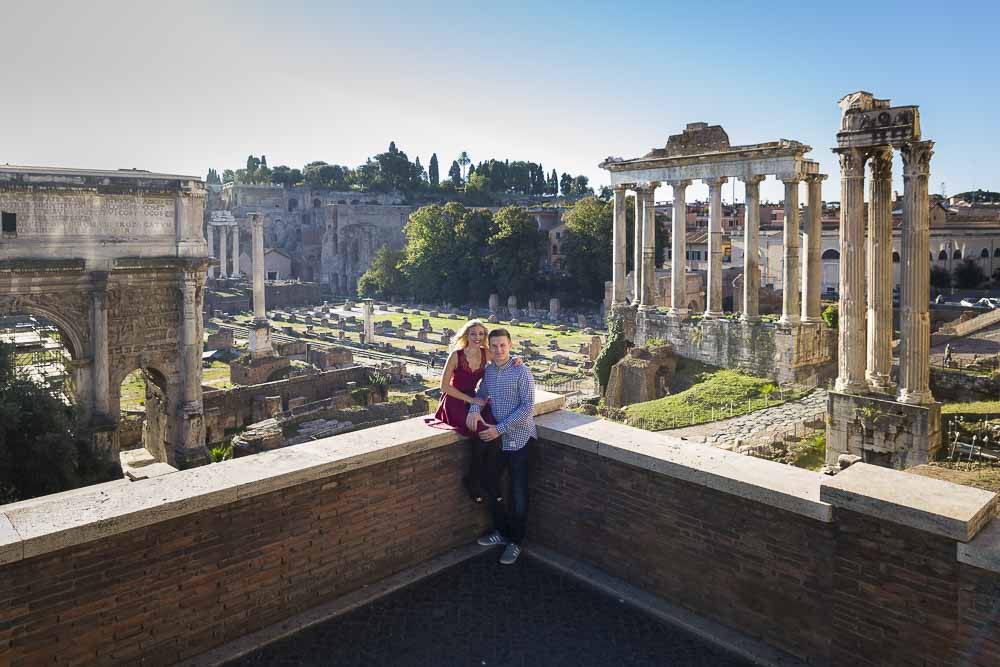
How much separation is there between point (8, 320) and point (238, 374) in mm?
25554

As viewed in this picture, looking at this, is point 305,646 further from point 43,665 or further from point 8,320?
point 8,320

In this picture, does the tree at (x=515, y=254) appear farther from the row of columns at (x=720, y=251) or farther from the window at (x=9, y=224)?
the window at (x=9, y=224)

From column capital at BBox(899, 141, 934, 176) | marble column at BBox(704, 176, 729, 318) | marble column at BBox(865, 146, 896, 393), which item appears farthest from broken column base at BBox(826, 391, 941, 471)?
marble column at BBox(704, 176, 729, 318)

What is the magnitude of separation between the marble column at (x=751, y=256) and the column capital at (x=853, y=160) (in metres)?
8.20

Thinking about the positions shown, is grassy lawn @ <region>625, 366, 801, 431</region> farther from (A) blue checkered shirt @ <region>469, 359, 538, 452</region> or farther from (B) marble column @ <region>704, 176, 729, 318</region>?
(A) blue checkered shirt @ <region>469, 359, 538, 452</region>

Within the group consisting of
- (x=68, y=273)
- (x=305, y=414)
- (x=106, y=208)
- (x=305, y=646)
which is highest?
(x=106, y=208)

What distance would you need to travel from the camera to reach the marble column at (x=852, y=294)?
12867 millimetres

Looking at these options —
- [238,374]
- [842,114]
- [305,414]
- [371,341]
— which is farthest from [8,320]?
[842,114]

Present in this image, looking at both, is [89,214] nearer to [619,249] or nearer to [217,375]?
[217,375]

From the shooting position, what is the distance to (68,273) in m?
15.9

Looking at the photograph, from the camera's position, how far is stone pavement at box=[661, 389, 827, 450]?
603 inches

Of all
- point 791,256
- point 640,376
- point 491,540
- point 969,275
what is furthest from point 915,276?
point 969,275

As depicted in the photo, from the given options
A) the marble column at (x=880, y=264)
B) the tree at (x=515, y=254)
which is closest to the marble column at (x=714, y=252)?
the marble column at (x=880, y=264)

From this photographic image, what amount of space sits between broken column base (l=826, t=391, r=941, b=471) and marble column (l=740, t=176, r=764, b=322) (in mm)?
8140
